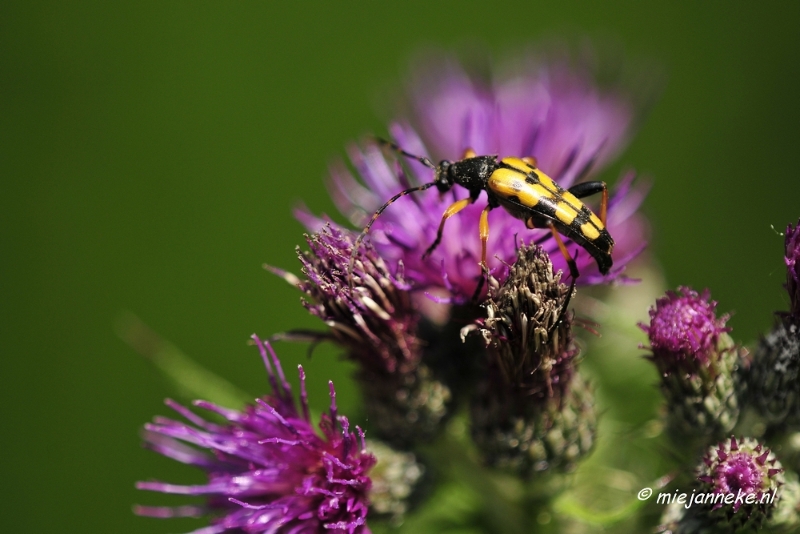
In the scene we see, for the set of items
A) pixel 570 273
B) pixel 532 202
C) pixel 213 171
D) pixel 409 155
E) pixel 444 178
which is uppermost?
pixel 213 171

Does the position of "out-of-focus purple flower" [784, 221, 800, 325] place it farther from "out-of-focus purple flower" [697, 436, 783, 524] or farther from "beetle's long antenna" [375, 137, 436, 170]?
"beetle's long antenna" [375, 137, 436, 170]

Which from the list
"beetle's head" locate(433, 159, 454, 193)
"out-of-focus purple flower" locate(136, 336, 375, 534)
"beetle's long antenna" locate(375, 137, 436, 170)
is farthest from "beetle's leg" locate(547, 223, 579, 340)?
"out-of-focus purple flower" locate(136, 336, 375, 534)

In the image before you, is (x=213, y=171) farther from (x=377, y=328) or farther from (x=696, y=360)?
(x=696, y=360)

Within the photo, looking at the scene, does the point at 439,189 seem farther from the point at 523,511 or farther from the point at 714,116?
the point at 714,116

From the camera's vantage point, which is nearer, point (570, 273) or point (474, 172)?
point (570, 273)

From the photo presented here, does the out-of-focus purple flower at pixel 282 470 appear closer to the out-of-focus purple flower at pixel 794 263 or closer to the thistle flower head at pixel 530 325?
the thistle flower head at pixel 530 325

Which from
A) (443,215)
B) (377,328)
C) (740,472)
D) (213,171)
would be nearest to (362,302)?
(377,328)

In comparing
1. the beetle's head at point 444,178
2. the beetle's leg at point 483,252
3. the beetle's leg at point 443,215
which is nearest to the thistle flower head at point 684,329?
the beetle's leg at point 483,252

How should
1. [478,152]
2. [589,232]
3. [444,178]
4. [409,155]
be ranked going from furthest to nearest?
1. [478,152]
2. [409,155]
3. [444,178]
4. [589,232]
